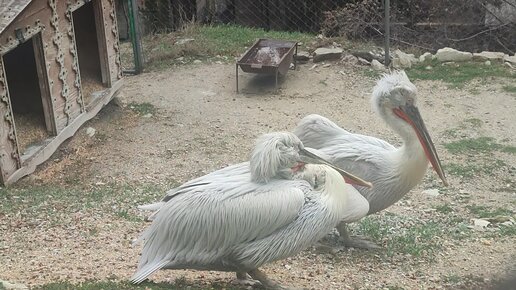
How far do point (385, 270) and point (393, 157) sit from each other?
793 mm

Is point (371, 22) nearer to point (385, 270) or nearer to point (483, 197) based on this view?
point (483, 197)

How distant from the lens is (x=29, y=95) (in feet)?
22.9

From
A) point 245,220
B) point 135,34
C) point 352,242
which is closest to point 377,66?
point 135,34

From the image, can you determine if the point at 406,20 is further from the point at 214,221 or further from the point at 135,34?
the point at 214,221

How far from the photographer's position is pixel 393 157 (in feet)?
15.9

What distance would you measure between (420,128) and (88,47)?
437 centimetres

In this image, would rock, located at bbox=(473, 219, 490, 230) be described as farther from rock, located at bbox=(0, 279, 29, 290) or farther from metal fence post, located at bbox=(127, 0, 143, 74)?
metal fence post, located at bbox=(127, 0, 143, 74)

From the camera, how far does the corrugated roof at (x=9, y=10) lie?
5512 millimetres

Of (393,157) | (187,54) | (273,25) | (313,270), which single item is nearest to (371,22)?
(273,25)

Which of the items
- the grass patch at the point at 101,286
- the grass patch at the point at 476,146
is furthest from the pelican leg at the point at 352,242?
the grass patch at the point at 476,146

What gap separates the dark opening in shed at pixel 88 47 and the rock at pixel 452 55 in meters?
4.56

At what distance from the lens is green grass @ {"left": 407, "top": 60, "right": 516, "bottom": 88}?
8820 mm

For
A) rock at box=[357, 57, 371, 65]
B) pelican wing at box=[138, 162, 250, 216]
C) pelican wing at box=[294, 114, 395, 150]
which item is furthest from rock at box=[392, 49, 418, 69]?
pelican wing at box=[138, 162, 250, 216]

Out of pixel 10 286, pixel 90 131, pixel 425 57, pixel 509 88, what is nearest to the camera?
pixel 10 286
